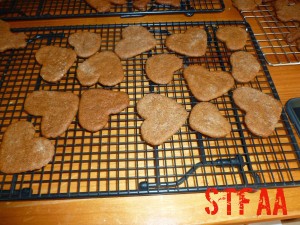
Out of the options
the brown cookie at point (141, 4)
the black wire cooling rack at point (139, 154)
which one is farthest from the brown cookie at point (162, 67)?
the brown cookie at point (141, 4)

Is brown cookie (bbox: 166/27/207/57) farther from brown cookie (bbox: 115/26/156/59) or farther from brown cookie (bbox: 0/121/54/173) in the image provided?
brown cookie (bbox: 0/121/54/173)

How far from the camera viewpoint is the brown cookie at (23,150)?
95 centimetres

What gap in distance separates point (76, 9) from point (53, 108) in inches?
33.0

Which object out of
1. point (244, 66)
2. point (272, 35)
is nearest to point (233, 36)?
point (244, 66)

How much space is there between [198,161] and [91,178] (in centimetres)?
44

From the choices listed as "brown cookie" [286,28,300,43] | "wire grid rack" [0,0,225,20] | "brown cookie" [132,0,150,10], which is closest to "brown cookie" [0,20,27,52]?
"wire grid rack" [0,0,225,20]

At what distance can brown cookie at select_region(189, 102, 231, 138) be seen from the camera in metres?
1.03

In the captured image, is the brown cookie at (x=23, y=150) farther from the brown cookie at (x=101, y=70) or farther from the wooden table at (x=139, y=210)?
the brown cookie at (x=101, y=70)

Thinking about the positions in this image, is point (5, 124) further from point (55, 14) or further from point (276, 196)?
point (276, 196)

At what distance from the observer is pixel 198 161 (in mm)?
1030

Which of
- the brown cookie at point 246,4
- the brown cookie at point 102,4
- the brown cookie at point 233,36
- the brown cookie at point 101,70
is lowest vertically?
the brown cookie at point 101,70

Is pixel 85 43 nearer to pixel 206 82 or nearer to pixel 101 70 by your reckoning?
pixel 101 70

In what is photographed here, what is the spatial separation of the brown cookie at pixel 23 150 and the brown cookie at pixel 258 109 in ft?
2.78

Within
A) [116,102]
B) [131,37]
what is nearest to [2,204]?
[116,102]
